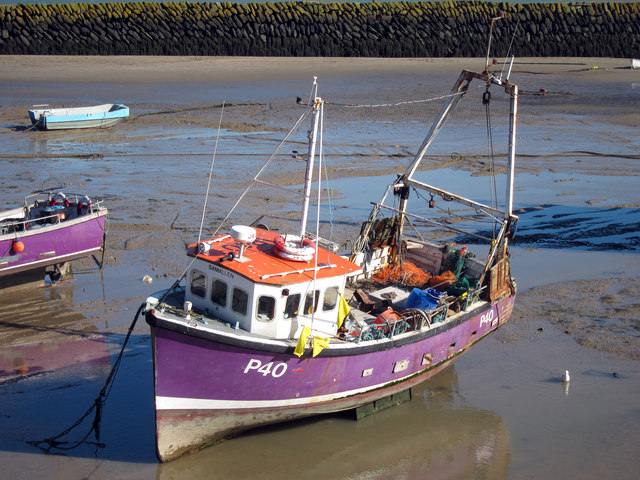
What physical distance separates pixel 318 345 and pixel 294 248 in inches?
60.1

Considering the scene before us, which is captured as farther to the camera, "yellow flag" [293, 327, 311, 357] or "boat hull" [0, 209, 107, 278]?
"boat hull" [0, 209, 107, 278]

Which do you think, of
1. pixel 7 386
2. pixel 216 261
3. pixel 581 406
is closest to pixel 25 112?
pixel 7 386

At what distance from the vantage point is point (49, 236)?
15156mm

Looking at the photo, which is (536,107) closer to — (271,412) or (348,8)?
(348,8)

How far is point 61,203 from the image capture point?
654 inches

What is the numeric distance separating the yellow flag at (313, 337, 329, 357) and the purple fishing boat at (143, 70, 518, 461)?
0.06 ft

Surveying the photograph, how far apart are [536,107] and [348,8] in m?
18.2

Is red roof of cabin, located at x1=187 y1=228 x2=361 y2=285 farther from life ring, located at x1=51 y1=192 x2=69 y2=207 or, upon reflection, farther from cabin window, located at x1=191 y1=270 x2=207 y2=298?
life ring, located at x1=51 y1=192 x2=69 y2=207

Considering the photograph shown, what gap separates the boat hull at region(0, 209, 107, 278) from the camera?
14727 millimetres

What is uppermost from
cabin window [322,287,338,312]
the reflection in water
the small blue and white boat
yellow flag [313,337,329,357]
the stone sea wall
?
the stone sea wall

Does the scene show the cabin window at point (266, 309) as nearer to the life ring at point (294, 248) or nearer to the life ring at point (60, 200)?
the life ring at point (294, 248)

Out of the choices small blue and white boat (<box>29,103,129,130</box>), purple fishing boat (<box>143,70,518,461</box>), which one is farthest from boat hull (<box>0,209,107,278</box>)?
small blue and white boat (<box>29,103,129,130</box>)

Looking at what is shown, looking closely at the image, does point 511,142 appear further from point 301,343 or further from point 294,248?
point 301,343

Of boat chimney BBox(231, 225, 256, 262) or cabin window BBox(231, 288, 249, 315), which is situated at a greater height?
boat chimney BBox(231, 225, 256, 262)
